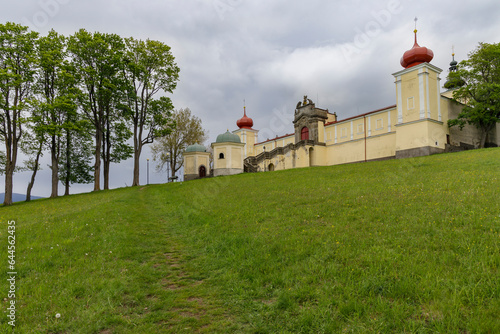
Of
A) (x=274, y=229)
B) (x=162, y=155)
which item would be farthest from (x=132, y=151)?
(x=274, y=229)

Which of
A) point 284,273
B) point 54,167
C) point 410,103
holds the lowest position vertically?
point 284,273

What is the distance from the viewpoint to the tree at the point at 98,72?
28172mm

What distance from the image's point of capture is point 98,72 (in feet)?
96.3

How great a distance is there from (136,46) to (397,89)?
3267cm

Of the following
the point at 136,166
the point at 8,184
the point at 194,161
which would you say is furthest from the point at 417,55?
the point at 8,184

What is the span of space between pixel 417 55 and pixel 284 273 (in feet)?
132

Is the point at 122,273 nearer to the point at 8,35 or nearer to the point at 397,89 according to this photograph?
the point at 8,35

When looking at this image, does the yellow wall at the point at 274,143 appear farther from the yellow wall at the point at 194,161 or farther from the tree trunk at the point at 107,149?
the tree trunk at the point at 107,149

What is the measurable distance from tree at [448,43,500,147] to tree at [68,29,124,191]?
132 ft

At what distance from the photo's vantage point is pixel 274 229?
7891 millimetres

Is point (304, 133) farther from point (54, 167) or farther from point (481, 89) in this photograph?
point (54, 167)

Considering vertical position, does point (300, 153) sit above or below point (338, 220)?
above

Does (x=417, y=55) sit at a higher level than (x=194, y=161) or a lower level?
higher

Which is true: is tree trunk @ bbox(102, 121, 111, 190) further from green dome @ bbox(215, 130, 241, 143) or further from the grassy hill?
the grassy hill
